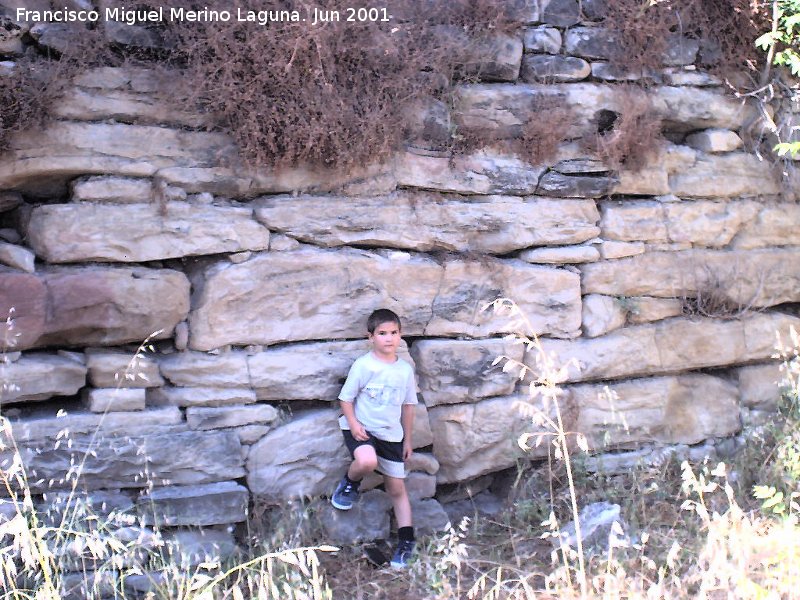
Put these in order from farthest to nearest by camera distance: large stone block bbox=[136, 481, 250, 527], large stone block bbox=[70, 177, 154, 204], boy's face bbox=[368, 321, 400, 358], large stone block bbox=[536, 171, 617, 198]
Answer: large stone block bbox=[536, 171, 617, 198] < boy's face bbox=[368, 321, 400, 358] < large stone block bbox=[70, 177, 154, 204] < large stone block bbox=[136, 481, 250, 527]

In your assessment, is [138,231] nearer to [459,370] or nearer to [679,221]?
[459,370]

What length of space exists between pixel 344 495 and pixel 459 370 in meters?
0.95

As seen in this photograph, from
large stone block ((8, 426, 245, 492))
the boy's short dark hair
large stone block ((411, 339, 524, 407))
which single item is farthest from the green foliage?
large stone block ((8, 426, 245, 492))

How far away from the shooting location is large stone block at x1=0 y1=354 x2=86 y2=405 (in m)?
3.80

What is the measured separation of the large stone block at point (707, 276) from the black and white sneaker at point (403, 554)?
72.7 inches

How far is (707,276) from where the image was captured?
202 inches

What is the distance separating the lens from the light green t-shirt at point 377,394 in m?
4.23

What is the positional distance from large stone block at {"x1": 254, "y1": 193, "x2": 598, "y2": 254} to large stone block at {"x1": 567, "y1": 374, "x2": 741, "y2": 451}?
0.95 meters

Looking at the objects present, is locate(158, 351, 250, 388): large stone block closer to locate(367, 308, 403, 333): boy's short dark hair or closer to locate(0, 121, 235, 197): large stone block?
locate(367, 308, 403, 333): boy's short dark hair

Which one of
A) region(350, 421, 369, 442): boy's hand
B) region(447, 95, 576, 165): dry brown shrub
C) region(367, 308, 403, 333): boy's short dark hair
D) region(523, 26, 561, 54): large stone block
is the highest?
region(523, 26, 561, 54): large stone block

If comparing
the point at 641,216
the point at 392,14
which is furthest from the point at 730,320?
the point at 392,14

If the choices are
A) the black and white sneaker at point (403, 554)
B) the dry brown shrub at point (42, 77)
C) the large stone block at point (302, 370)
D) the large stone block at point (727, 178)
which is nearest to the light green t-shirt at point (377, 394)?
the large stone block at point (302, 370)

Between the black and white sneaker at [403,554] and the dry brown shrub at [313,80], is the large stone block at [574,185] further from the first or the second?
the black and white sneaker at [403,554]

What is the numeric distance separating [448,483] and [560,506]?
2.10ft
